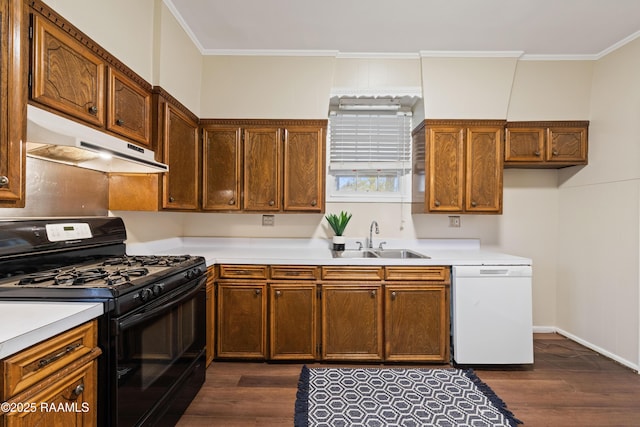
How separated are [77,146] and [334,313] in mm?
1989

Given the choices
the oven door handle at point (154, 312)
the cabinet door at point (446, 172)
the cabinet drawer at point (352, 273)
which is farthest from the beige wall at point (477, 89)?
the oven door handle at point (154, 312)

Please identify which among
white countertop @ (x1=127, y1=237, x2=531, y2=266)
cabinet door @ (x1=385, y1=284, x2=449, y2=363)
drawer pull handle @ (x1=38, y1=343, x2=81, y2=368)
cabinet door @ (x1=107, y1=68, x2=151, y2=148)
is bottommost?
cabinet door @ (x1=385, y1=284, x2=449, y2=363)

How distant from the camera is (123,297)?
1264 mm

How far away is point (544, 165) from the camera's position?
9.70 ft

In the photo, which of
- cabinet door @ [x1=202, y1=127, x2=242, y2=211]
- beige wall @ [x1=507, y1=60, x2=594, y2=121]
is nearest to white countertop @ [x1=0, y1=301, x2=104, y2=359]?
cabinet door @ [x1=202, y1=127, x2=242, y2=211]

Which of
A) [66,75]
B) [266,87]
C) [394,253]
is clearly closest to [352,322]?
[394,253]

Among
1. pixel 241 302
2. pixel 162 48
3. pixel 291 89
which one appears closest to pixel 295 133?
pixel 291 89

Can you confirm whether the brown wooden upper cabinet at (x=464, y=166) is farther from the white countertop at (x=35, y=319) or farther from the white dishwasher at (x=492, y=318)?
the white countertop at (x=35, y=319)

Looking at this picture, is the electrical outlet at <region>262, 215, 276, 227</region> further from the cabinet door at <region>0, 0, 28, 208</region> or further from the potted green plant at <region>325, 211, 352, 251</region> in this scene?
the cabinet door at <region>0, 0, 28, 208</region>

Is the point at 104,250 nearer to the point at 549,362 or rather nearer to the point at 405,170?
the point at 405,170

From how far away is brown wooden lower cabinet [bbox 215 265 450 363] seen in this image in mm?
2459

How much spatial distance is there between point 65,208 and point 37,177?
237 millimetres

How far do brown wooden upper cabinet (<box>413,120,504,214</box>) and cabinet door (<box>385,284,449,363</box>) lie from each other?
818 millimetres

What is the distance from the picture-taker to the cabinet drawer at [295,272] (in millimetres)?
2480
